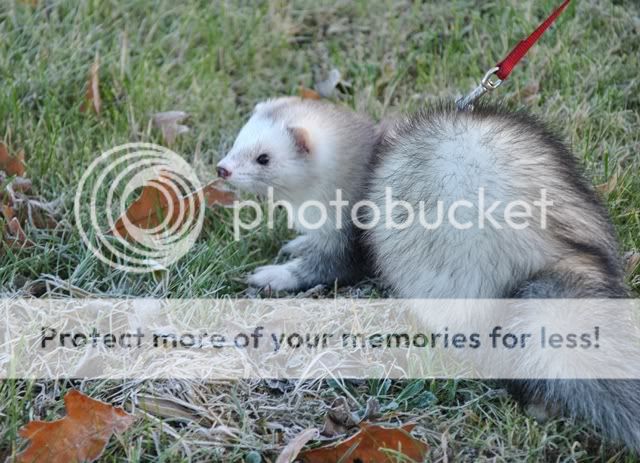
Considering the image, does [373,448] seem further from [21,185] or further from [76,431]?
[21,185]

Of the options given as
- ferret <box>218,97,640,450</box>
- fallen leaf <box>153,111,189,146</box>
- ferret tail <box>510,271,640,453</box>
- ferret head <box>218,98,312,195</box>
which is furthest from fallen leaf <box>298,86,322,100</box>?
ferret tail <box>510,271,640,453</box>

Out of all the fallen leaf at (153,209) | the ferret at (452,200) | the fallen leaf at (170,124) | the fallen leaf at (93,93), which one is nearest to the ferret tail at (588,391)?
the ferret at (452,200)

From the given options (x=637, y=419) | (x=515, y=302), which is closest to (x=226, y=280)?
(x=515, y=302)

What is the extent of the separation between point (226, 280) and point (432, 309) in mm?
809

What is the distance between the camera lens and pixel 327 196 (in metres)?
2.85

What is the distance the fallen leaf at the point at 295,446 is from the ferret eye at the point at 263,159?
1.08m

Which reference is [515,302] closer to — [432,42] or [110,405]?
[110,405]

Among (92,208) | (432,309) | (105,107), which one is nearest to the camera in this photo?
(432,309)

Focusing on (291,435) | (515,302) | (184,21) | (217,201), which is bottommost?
(291,435)

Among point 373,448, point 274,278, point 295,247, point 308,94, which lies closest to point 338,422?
point 373,448

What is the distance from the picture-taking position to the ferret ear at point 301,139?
2.78 m

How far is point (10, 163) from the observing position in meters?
3.07

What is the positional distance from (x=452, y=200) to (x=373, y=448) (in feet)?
2.31

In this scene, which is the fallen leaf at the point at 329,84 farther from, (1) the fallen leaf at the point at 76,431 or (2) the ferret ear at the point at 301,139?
(1) the fallen leaf at the point at 76,431
